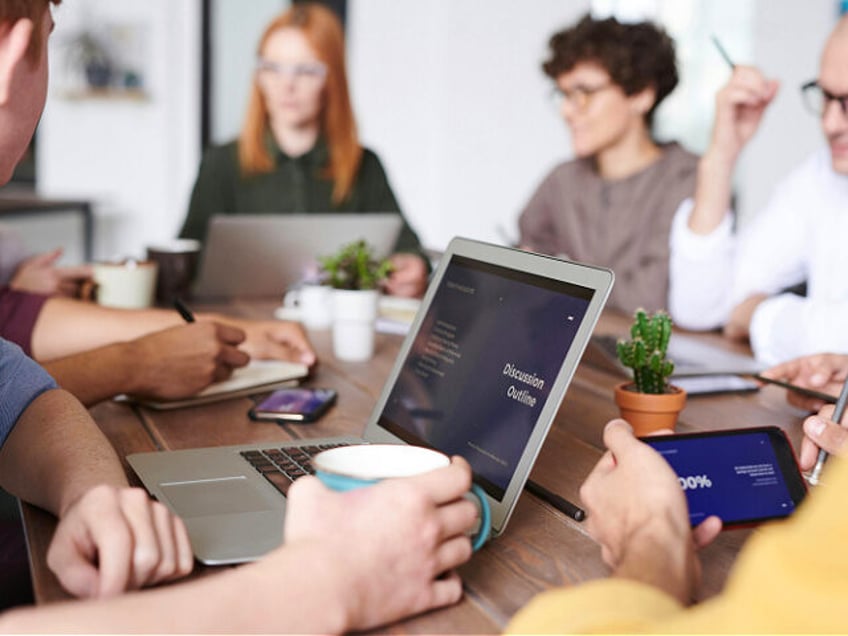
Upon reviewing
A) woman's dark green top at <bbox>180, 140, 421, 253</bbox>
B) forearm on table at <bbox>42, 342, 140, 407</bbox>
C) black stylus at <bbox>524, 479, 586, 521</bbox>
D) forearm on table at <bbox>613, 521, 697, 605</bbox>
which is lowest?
black stylus at <bbox>524, 479, 586, 521</bbox>

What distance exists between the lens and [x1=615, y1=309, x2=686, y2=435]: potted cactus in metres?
1.08

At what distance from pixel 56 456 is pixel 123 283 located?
42.2 inches

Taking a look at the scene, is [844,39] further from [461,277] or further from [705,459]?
[705,459]

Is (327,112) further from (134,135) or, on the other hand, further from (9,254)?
(134,135)

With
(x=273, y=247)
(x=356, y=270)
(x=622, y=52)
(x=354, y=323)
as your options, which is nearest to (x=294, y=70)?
(x=273, y=247)

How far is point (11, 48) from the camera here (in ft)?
2.62

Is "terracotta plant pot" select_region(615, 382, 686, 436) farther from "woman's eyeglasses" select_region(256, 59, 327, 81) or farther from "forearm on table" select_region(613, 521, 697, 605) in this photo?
"woman's eyeglasses" select_region(256, 59, 327, 81)

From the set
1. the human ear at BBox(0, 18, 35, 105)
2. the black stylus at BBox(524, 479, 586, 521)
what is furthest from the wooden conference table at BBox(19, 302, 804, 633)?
the human ear at BBox(0, 18, 35, 105)

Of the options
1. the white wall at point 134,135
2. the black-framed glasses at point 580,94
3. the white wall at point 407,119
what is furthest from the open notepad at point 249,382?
the white wall at point 134,135

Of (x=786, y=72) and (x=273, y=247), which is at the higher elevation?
(x=786, y=72)

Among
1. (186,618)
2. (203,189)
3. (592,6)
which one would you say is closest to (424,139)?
(592,6)

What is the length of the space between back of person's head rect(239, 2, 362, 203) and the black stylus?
196cm

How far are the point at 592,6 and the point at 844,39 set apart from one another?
3657 mm

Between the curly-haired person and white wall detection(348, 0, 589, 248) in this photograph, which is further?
white wall detection(348, 0, 589, 248)
